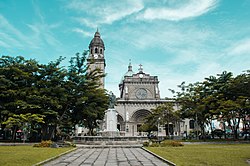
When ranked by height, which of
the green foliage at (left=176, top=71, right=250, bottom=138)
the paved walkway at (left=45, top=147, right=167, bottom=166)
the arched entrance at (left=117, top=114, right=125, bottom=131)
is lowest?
the paved walkway at (left=45, top=147, right=167, bottom=166)

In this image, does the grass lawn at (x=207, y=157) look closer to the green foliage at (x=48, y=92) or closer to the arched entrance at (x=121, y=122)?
the green foliage at (x=48, y=92)

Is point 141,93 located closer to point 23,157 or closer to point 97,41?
point 97,41

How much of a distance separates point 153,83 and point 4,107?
3602cm

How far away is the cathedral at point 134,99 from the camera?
164 ft

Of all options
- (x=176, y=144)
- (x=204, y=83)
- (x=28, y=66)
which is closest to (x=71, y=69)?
(x=28, y=66)

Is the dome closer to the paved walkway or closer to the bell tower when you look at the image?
the bell tower

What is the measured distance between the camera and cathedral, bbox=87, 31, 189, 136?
49938 millimetres

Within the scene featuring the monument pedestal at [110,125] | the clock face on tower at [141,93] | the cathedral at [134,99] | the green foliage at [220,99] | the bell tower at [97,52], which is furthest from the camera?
the clock face on tower at [141,93]

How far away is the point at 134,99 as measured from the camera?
53375mm

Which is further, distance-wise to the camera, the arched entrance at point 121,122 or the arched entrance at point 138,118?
the arched entrance at point 138,118

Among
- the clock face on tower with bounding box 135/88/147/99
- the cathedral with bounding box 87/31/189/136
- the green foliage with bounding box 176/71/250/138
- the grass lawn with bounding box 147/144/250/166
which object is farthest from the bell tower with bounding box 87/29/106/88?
the grass lawn with bounding box 147/144/250/166

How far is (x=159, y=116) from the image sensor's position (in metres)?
37.3

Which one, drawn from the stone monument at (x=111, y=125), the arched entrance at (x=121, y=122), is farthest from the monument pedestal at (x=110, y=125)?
the arched entrance at (x=121, y=122)

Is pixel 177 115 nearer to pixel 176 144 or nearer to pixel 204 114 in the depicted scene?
pixel 204 114
